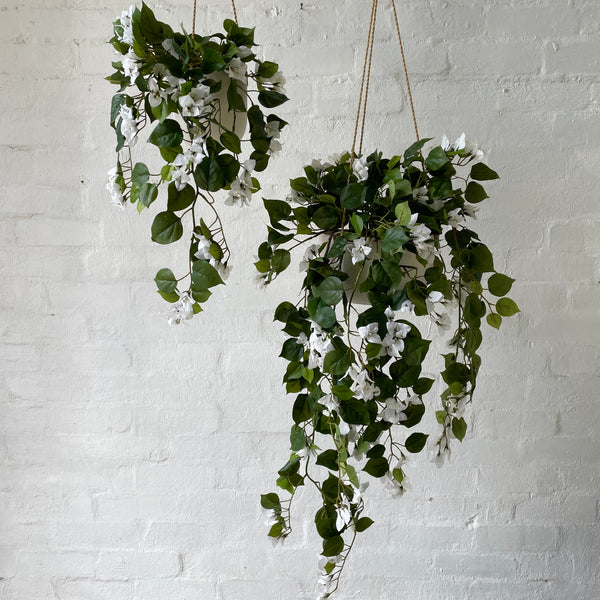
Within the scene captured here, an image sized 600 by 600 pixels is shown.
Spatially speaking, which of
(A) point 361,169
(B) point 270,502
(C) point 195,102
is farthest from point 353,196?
(B) point 270,502

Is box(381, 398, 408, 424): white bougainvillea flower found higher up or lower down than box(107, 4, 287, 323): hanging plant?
lower down

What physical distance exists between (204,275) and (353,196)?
0.80 feet

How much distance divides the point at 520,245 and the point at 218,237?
64 centimetres

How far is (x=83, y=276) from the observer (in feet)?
4.70

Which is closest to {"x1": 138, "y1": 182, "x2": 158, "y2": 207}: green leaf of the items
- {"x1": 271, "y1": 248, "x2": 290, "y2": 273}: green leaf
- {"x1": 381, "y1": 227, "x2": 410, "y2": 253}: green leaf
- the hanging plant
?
the hanging plant

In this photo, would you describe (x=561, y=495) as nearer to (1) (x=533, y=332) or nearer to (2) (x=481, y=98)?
(1) (x=533, y=332)

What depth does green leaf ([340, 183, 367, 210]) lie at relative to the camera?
38.0 inches

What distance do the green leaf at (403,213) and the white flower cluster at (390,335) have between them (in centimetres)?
12

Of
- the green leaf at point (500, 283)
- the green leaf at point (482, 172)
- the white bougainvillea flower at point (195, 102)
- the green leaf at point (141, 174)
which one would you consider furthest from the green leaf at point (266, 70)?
the green leaf at point (500, 283)

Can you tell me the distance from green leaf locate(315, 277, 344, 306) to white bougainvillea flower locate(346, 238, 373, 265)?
38 millimetres

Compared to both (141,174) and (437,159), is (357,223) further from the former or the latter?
(141,174)

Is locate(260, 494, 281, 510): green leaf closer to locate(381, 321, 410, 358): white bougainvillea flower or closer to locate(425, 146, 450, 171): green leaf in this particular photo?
locate(381, 321, 410, 358): white bougainvillea flower

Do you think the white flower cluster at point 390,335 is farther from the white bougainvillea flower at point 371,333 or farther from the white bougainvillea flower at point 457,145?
the white bougainvillea flower at point 457,145

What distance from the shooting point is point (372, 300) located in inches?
37.0
